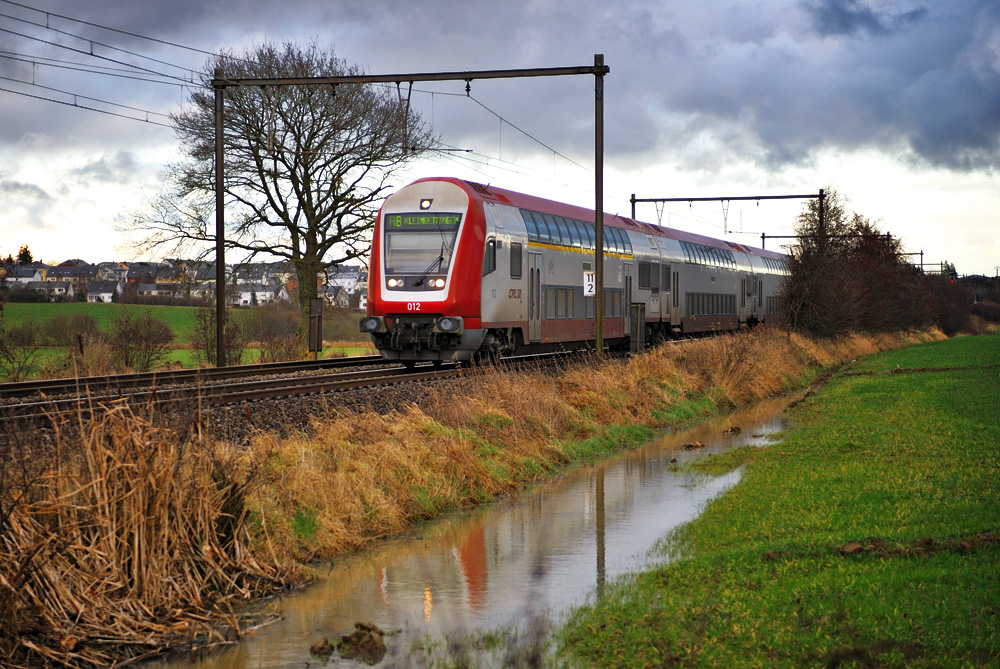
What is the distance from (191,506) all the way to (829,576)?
15.4 feet

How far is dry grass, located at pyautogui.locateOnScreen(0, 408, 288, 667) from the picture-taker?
6.37 m

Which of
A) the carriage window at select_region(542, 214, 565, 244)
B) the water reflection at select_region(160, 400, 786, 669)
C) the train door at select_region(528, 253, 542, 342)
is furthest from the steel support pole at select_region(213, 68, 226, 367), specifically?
the water reflection at select_region(160, 400, 786, 669)

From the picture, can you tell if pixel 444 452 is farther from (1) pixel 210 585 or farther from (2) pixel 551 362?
(2) pixel 551 362

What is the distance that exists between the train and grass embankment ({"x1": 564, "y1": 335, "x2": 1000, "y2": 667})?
9260mm

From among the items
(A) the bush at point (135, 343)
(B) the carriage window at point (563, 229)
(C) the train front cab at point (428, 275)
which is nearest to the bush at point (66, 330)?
(A) the bush at point (135, 343)

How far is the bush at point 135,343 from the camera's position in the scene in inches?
1047

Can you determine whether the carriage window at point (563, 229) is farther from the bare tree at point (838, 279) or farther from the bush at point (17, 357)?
the bare tree at point (838, 279)

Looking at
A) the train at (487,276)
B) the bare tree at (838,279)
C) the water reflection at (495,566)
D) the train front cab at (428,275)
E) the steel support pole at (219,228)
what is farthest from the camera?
the bare tree at (838,279)

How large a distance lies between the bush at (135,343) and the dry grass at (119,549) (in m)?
19.6

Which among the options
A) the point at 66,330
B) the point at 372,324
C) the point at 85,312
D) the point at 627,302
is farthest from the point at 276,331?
the point at 85,312

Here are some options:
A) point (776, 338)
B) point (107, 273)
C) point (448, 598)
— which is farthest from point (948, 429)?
point (107, 273)

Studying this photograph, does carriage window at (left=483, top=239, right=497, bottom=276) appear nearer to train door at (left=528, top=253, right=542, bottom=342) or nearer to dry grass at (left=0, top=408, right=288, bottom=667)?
train door at (left=528, top=253, right=542, bottom=342)

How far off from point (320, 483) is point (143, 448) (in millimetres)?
2916

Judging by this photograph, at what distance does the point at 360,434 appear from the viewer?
12703 mm
